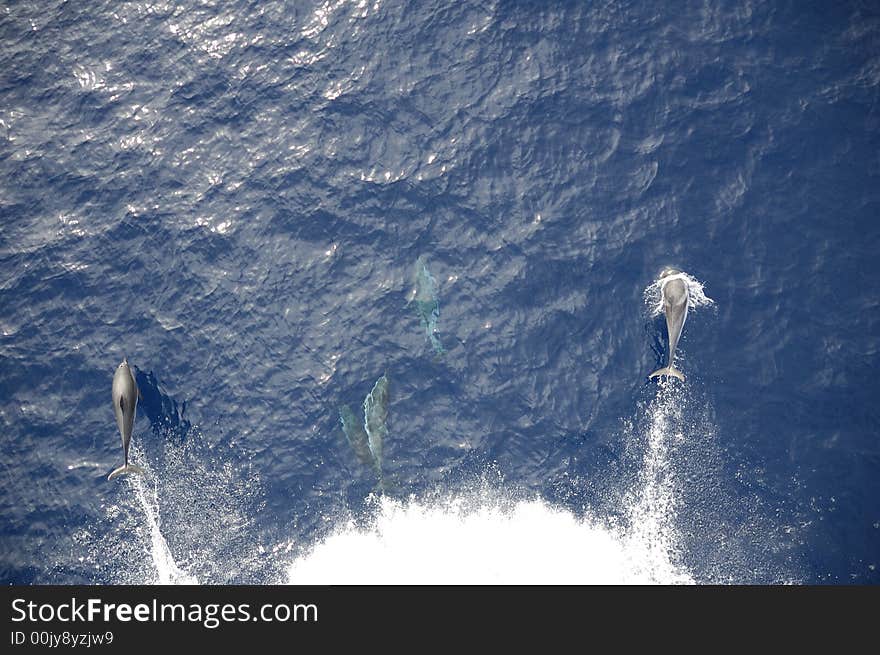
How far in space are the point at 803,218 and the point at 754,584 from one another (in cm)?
2071

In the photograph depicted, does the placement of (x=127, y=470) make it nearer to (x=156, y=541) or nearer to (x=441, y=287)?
(x=156, y=541)

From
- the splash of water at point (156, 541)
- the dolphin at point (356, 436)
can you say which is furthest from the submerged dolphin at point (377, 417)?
the splash of water at point (156, 541)

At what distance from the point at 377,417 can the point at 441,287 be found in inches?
325

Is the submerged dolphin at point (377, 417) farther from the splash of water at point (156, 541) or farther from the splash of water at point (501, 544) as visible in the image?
the splash of water at point (156, 541)

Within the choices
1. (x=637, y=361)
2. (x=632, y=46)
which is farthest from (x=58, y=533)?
(x=632, y=46)

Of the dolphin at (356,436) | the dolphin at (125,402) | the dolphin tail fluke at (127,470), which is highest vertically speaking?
the dolphin at (125,402)

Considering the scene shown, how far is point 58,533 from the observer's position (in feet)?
142

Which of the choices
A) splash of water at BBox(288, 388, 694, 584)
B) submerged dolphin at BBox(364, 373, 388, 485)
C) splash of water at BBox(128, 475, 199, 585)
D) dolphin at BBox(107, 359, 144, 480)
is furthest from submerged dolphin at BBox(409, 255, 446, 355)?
splash of water at BBox(128, 475, 199, 585)

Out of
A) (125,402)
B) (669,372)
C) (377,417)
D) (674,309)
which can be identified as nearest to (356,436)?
(377,417)

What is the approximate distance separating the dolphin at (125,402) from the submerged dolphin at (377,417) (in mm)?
12274

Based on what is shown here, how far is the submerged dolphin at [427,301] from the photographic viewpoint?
4616 centimetres

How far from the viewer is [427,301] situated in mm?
46469

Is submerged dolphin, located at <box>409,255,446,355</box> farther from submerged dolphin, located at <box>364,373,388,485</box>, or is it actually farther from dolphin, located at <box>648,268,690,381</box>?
dolphin, located at <box>648,268,690,381</box>

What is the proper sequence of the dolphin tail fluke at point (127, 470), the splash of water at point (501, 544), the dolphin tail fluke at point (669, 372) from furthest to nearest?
the dolphin tail fluke at point (669, 372) → the splash of water at point (501, 544) → the dolphin tail fluke at point (127, 470)
